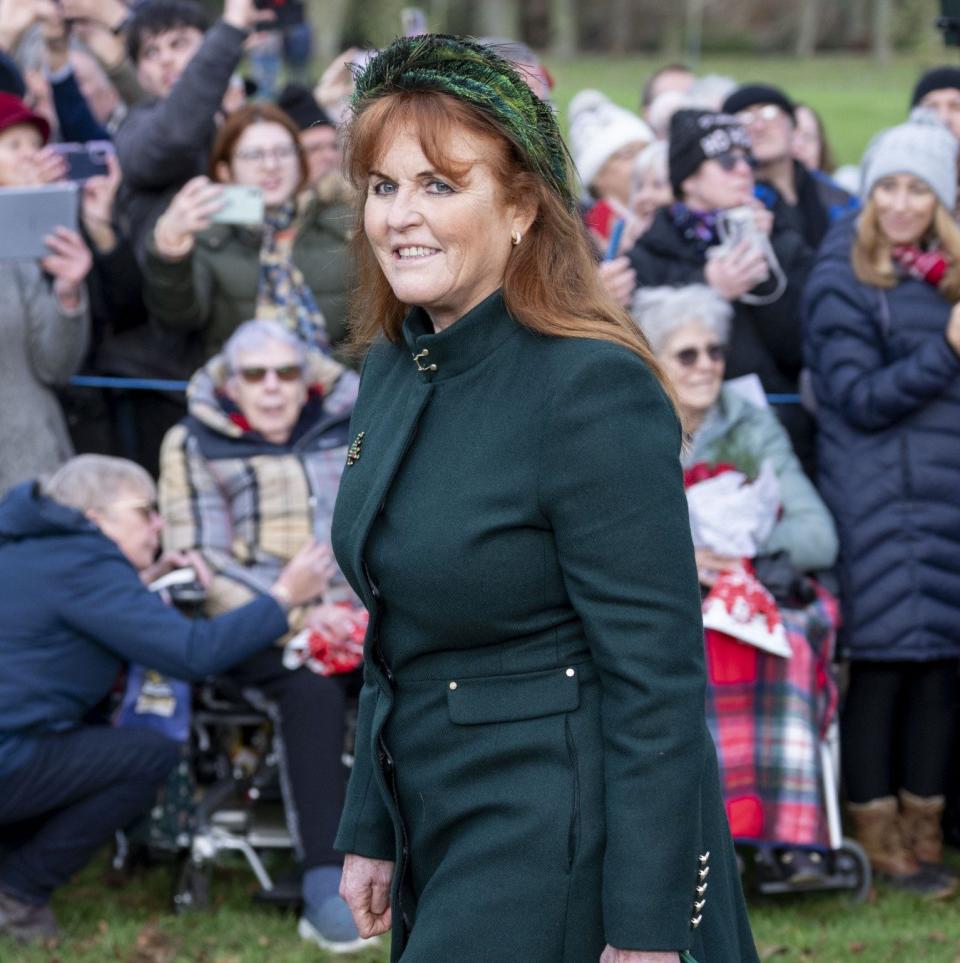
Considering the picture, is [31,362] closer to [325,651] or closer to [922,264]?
[325,651]

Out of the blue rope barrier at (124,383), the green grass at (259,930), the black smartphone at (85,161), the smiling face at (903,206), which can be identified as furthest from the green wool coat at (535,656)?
the black smartphone at (85,161)

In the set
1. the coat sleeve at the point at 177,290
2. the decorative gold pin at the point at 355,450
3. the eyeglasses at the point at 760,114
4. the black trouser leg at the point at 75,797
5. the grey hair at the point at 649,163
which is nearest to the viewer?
the decorative gold pin at the point at 355,450

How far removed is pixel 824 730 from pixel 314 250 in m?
2.69

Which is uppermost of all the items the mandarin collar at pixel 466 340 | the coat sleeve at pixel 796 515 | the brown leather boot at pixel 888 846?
the mandarin collar at pixel 466 340

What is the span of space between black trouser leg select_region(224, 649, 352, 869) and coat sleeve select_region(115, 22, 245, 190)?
7.31ft

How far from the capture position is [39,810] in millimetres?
5309

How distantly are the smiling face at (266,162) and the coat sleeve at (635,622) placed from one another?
461cm

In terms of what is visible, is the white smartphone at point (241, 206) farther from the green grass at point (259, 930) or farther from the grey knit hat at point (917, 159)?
the green grass at point (259, 930)

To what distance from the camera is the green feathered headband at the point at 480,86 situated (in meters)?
2.52

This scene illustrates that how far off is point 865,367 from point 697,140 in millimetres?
1324

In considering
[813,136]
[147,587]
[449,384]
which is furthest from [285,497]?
[813,136]

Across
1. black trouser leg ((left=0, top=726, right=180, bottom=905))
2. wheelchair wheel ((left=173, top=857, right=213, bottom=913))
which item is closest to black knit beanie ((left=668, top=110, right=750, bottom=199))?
black trouser leg ((left=0, top=726, right=180, bottom=905))

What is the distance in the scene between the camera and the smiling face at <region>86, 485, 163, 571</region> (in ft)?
17.5

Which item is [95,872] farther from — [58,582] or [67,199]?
[67,199]
